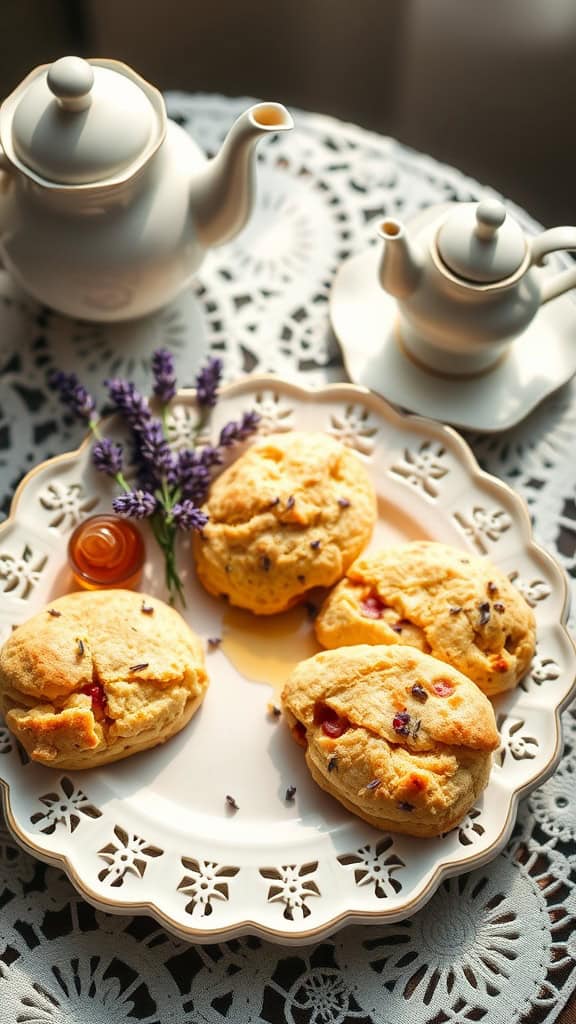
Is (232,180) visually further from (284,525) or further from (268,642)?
(268,642)

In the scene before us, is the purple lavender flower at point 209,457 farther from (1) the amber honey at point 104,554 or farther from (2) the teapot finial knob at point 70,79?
(2) the teapot finial knob at point 70,79

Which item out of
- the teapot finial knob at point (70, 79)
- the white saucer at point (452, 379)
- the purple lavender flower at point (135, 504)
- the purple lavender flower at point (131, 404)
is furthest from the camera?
the white saucer at point (452, 379)

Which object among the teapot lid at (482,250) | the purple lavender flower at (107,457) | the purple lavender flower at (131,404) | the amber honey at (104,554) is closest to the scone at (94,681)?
the amber honey at (104,554)

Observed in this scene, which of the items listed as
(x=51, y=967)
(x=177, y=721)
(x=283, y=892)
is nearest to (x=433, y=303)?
(x=177, y=721)

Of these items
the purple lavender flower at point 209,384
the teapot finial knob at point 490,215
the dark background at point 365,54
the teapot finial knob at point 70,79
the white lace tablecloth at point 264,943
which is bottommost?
the white lace tablecloth at point 264,943

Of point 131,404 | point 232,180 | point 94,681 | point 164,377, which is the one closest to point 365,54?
point 232,180

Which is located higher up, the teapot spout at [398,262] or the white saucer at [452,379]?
the teapot spout at [398,262]
